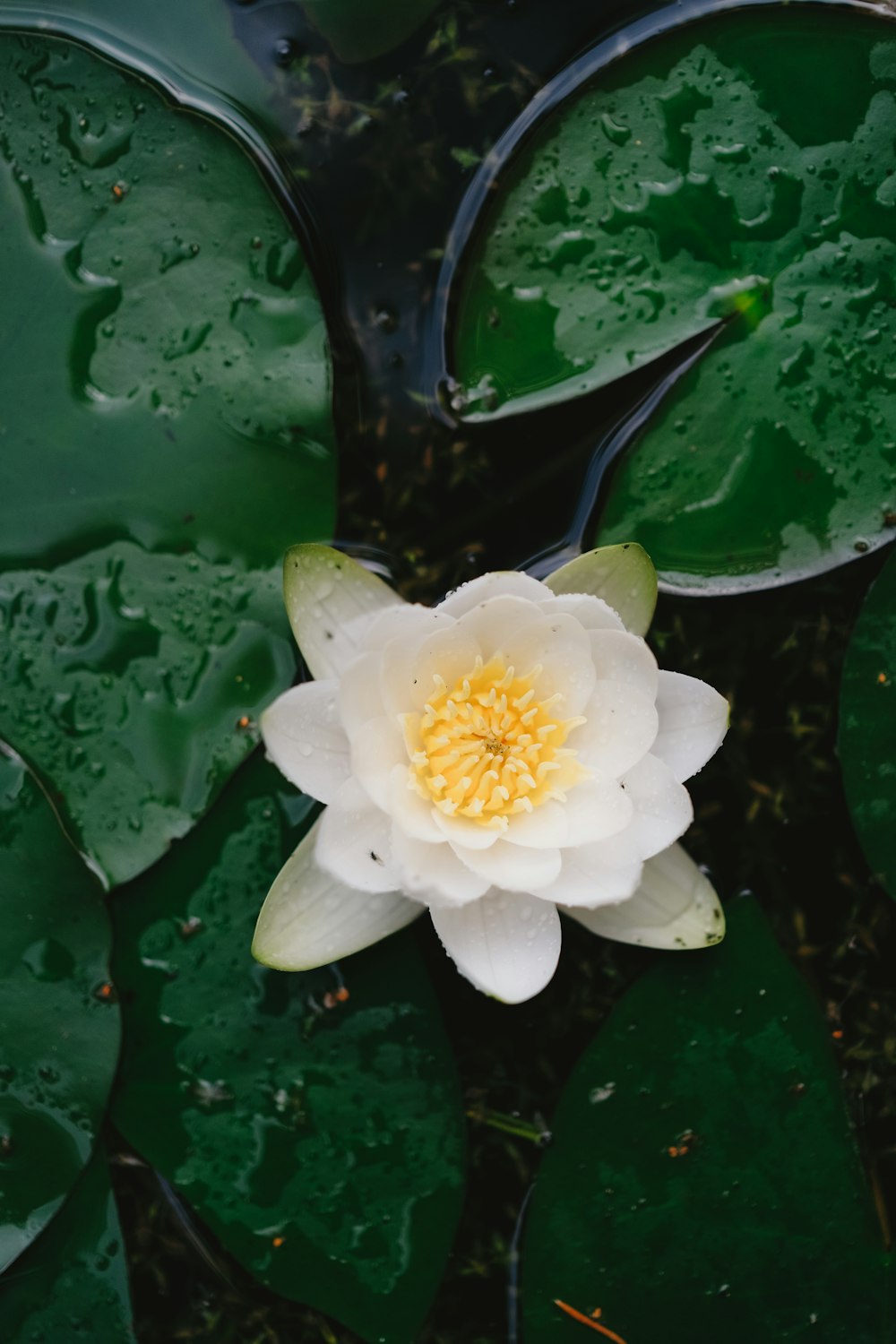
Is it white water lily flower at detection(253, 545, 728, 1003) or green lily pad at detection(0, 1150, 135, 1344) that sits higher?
white water lily flower at detection(253, 545, 728, 1003)

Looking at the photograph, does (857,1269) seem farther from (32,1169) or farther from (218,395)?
(218,395)

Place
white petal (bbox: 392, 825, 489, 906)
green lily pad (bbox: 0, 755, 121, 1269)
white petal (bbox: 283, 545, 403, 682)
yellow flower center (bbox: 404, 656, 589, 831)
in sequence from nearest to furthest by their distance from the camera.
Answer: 1. white petal (bbox: 392, 825, 489, 906)
2. yellow flower center (bbox: 404, 656, 589, 831)
3. white petal (bbox: 283, 545, 403, 682)
4. green lily pad (bbox: 0, 755, 121, 1269)

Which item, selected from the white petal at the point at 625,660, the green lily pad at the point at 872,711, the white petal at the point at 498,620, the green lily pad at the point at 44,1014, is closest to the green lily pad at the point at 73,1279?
the green lily pad at the point at 44,1014

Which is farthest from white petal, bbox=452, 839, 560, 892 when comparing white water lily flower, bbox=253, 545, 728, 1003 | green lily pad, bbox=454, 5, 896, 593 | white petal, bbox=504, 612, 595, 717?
green lily pad, bbox=454, 5, 896, 593

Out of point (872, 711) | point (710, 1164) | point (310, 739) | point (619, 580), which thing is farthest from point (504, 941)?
point (872, 711)

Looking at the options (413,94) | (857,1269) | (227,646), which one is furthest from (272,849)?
(413,94)

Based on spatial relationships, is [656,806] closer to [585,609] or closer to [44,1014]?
[585,609]

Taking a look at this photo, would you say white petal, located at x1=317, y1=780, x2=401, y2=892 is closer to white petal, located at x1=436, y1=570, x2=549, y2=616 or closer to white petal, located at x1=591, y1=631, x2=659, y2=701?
white petal, located at x1=436, y1=570, x2=549, y2=616

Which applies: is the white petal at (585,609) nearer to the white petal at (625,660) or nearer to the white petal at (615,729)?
the white petal at (625,660)
